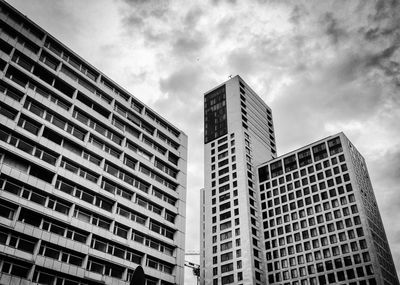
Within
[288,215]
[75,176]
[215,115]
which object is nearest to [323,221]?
[288,215]

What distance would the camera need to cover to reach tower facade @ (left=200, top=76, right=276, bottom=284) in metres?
97.9

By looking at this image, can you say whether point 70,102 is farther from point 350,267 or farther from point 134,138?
point 350,267

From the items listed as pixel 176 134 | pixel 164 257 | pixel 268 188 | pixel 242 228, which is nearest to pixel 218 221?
pixel 242 228

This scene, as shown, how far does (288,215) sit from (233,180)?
Answer: 721 inches

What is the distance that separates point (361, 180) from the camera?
98.5 metres

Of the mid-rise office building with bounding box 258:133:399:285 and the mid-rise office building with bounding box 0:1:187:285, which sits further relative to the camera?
the mid-rise office building with bounding box 258:133:399:285

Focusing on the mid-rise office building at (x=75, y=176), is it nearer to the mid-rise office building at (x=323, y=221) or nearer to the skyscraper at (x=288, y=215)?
the skyscraper at (x=288, y=215)

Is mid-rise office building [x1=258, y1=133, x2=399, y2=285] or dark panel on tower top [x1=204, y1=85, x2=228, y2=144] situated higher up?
dark panel on tower top [x1=204, y1=85, x2=228, y2=144]

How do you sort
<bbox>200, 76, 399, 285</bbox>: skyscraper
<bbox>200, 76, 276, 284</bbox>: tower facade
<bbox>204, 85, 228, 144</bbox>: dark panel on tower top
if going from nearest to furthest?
<bbox>200, 76, 399, 285</bbox>: skyscraper, <bbox>200, 76, 276, 284</bbox>: tower facade, <bbox>204, 85, 228, 144</bbox>: dark panel on tower top

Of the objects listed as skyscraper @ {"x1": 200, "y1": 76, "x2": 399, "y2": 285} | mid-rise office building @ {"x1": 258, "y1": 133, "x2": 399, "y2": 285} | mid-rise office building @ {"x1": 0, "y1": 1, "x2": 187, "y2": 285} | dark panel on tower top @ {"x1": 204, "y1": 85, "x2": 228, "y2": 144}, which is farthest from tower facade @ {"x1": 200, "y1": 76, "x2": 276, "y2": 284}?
mid-rise office building @ {"x1": 0, "y1": 1, "x2": 187, "y2": 285}

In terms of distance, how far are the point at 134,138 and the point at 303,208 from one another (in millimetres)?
57651

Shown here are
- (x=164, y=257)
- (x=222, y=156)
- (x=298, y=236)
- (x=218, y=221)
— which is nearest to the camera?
(x=164, y=257)

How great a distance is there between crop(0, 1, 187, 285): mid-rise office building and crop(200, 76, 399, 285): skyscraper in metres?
43.8

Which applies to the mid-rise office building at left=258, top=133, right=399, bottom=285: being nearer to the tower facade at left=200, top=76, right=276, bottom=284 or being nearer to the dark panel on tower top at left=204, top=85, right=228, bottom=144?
the tower facade at left=200, top=76, right=276, bottom=284
